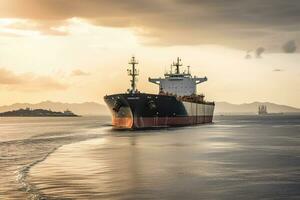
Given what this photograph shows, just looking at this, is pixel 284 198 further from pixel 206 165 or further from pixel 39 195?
pixel 206 165

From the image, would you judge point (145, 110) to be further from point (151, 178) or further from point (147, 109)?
point (151, 178)

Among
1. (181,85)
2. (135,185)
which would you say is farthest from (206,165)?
(181,85)

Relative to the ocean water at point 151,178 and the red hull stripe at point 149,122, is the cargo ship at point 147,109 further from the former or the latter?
the ocean water at point 151,178

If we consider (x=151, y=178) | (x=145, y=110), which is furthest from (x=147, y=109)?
(x=151, y=178)

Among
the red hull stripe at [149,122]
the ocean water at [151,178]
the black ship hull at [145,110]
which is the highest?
the black ship hull at [145,110]

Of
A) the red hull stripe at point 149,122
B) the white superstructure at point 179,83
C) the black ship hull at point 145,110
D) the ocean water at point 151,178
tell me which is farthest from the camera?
the white superstructure at point 179,83

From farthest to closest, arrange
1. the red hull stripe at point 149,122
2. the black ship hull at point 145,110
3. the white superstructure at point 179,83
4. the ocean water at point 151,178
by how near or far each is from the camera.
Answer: the white superstructure at point 179,83
the red hull stripe at point 149,122
the black ship hull at point 145,110
the ocean water at point 151,178

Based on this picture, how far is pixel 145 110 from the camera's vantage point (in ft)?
307

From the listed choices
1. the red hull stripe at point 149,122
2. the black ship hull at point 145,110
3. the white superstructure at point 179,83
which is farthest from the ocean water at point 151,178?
the white superstructure at point 179,83

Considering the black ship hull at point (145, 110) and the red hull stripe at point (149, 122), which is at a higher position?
the black ship hull at point (145, 110)

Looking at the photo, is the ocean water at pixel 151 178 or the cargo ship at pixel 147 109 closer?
the ocean water at pixel 151 178

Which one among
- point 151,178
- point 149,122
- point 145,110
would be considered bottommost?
point 151,178

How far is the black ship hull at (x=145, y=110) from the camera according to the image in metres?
91.9

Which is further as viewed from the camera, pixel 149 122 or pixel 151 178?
pixel 149 122
